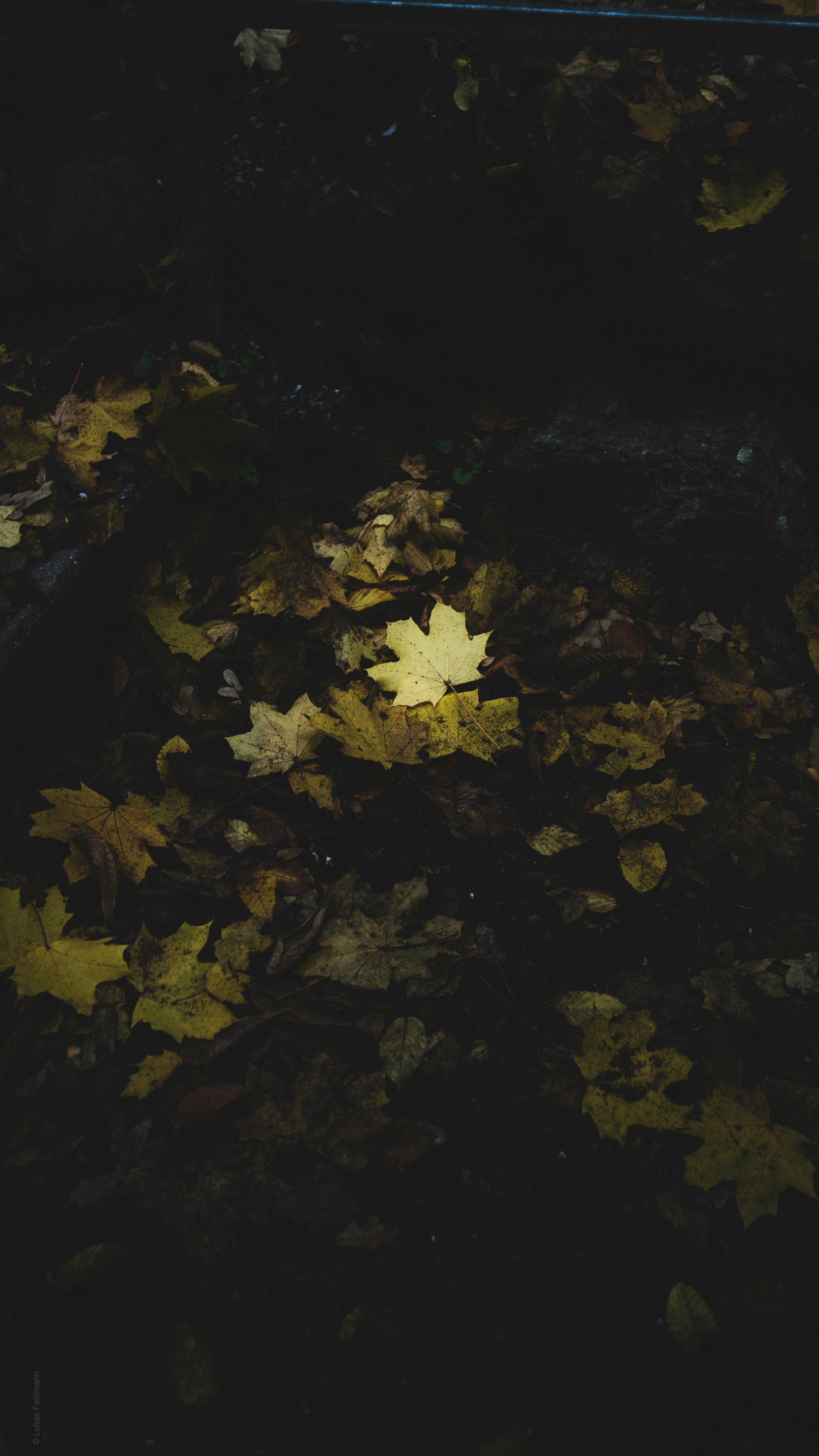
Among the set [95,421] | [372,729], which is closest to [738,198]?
[372,729]

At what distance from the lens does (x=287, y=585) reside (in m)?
2.25

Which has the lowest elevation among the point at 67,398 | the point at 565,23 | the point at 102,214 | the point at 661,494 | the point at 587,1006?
the point at 587,1006

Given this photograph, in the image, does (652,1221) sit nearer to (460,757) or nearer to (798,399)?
(460,757)

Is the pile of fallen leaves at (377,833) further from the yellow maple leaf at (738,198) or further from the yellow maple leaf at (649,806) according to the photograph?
the yellow maple leaf at (738,198)

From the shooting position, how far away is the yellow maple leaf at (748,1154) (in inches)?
55.9

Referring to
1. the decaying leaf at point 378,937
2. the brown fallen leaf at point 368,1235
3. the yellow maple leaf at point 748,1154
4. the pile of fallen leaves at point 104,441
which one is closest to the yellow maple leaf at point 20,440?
the pile of fallen leaves at point 104,441

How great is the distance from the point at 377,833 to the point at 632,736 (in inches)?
28.2

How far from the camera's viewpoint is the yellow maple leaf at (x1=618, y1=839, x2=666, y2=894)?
5.98 feet

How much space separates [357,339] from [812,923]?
218 centimetres

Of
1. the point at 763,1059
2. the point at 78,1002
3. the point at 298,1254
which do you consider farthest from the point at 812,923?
the point at 78,1002

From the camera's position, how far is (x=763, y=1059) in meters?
1.60

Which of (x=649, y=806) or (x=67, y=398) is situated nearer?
(x=649, y=806)

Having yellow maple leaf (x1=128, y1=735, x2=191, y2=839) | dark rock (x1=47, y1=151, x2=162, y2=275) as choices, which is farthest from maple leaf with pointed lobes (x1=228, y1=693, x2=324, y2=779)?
dark rock (x1=47, y1=151, x2=162, y2=275)

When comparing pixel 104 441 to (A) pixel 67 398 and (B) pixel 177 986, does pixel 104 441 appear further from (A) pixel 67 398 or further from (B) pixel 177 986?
(B) pixel 177 986
